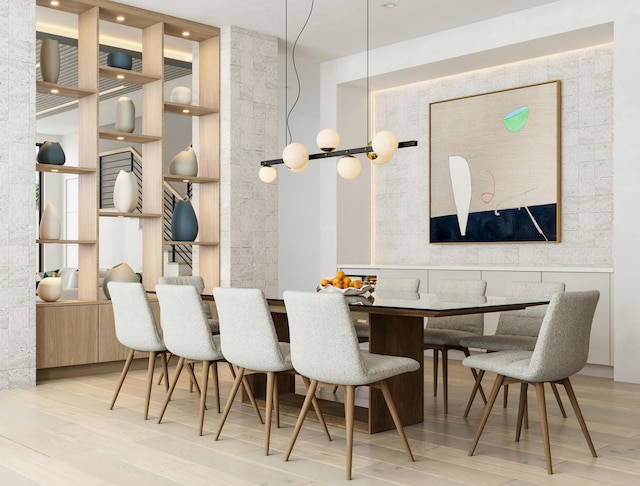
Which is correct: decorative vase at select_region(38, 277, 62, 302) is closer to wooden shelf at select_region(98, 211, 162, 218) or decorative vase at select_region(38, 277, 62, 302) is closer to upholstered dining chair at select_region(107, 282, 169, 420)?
wooden shelf at select_region(98, 211, 162, 218)

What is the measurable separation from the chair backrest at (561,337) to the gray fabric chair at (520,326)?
0.95m

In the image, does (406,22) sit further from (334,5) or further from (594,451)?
(594,451)

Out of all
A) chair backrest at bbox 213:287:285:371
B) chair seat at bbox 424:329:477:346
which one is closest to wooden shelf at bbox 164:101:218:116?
chair seat at bbox 424:329:477:346

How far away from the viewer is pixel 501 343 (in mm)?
4496

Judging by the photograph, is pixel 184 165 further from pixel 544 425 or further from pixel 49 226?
pixel 544 425

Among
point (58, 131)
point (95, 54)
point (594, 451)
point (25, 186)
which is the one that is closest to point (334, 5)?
point (95, 54)

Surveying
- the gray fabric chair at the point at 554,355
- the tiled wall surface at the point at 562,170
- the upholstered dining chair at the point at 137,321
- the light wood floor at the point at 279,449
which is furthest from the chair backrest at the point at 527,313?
the upholstered dining chair at the point at 137,321

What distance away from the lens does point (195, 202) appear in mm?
7094

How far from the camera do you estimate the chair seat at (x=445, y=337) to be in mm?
4738

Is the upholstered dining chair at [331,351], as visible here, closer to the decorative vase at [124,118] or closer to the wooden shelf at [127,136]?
the wooden shelf at [127,136]

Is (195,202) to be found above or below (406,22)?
below

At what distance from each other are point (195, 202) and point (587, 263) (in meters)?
3.61

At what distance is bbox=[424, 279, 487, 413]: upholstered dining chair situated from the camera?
4727mm

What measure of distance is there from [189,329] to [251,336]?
1.81 ft
